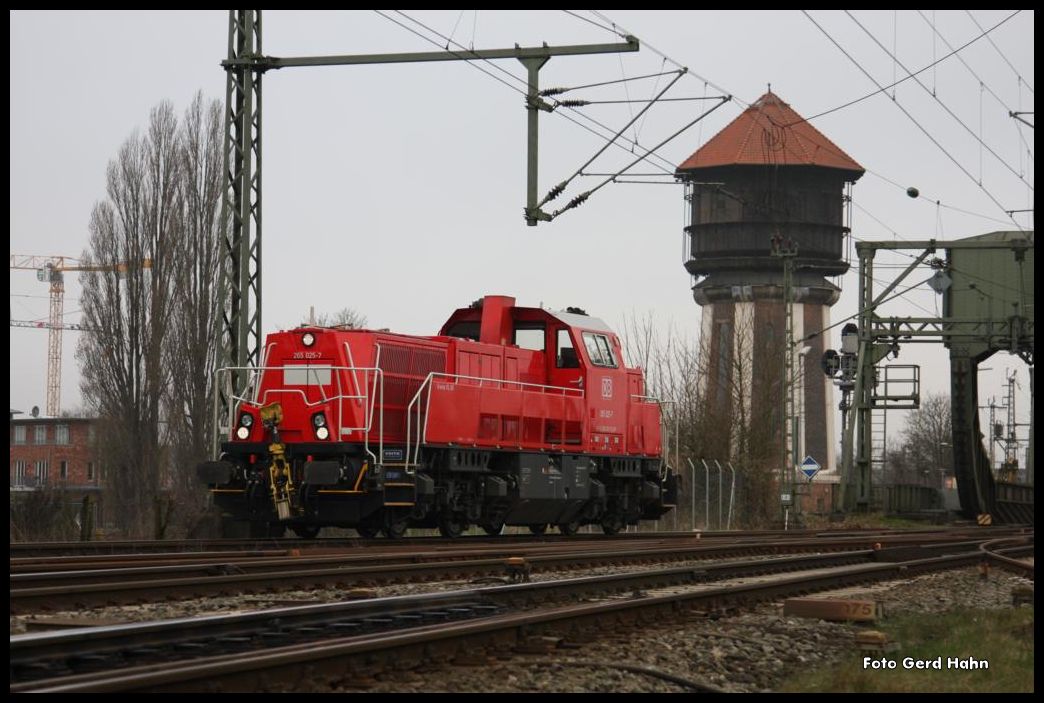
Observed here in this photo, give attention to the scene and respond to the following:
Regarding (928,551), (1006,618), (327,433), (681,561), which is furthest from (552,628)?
(928,551)

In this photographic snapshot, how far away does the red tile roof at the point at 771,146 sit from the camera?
71.9 meters

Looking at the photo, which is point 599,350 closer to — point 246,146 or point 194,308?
point 246,146

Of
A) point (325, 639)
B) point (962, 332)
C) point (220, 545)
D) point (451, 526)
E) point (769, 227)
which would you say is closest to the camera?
point (325, 639)

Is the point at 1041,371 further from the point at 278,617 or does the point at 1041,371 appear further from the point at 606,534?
the point at 606,534

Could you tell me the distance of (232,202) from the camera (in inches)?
840

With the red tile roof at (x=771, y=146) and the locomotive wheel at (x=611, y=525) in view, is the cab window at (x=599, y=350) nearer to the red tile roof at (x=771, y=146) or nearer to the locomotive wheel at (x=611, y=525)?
the locomotive wheel at (x=611, y=525)

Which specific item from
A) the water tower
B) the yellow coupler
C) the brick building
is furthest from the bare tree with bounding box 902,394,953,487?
the yellow coupler

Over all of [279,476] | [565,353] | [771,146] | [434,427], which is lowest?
[279,476]

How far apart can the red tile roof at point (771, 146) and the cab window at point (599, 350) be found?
47712mm

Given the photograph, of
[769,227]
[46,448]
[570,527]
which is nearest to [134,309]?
[570,527]

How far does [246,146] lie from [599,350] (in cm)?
692

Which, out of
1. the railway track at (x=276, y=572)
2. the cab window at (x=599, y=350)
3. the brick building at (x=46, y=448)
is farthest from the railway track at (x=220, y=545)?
the brick building at (x=46, y=448)

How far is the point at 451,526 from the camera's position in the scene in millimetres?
21484

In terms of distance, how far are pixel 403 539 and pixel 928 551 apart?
744 centimetres
